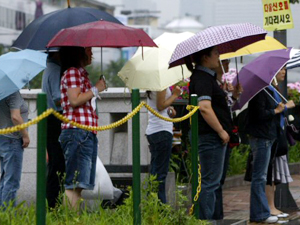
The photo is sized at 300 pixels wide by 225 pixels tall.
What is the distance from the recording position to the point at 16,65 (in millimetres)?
7344

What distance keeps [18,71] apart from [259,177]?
2964 millimetres

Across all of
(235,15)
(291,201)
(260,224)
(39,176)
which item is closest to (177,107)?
(291,201)

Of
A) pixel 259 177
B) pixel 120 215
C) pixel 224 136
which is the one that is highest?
pixel 224 136

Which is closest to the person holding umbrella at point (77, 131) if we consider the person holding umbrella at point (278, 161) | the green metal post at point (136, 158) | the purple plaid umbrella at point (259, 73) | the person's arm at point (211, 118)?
the green metal post at point (136, 158)

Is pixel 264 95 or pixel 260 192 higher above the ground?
pixel 264 95

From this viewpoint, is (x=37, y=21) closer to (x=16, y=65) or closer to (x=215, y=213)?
(x=16, y=65)

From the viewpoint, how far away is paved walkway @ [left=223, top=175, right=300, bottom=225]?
384 inches

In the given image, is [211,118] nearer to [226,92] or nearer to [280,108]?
A: [226,92]

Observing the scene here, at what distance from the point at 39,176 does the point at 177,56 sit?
2.71 meters

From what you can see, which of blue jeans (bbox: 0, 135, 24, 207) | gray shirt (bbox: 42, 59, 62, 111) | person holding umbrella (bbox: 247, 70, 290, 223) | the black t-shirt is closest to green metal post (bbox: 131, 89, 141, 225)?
the black t-shirt

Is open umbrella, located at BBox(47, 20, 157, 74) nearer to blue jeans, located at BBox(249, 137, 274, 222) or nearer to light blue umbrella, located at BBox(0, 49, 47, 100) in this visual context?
light blue umbrella, located at BBox(0, 49, 47, 100)

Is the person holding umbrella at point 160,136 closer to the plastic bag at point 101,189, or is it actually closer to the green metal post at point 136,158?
the plastic bag at point 101,189

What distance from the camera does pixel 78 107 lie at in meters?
7.44

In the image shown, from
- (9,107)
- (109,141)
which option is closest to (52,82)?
(9,107)
